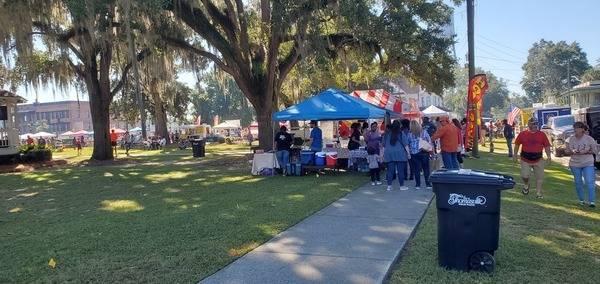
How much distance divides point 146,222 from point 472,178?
5.10 m

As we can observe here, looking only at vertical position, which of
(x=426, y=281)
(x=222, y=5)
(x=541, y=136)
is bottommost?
(x=426, y=281)

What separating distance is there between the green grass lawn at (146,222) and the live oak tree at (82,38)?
4.90 meters

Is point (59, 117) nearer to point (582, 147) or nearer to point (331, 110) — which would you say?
point (331, 110)

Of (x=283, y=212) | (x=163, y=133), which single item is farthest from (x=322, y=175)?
(x=163, y=133)

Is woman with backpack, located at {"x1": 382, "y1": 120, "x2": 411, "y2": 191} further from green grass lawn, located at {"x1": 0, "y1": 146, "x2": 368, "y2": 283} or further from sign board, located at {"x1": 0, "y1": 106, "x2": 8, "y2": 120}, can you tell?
sign board, located at {"x1": 0, "y1": 106, "x2": 8, "y2": 120}

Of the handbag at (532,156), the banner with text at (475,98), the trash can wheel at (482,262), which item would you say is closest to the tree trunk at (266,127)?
the banner with text at (475,98)

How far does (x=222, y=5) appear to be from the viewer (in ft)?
61.4

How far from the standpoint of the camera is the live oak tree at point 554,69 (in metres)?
88.2

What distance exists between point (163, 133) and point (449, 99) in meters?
111

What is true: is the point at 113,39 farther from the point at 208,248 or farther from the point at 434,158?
the point at 208,248

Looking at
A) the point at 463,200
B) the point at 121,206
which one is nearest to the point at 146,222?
the point at 121,206

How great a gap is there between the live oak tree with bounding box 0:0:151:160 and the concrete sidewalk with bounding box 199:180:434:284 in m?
9.36

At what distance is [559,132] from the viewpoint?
1880 cm

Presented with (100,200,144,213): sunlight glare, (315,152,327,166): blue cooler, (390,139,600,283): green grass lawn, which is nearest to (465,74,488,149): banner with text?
(315,152,327,166): blue cooler
